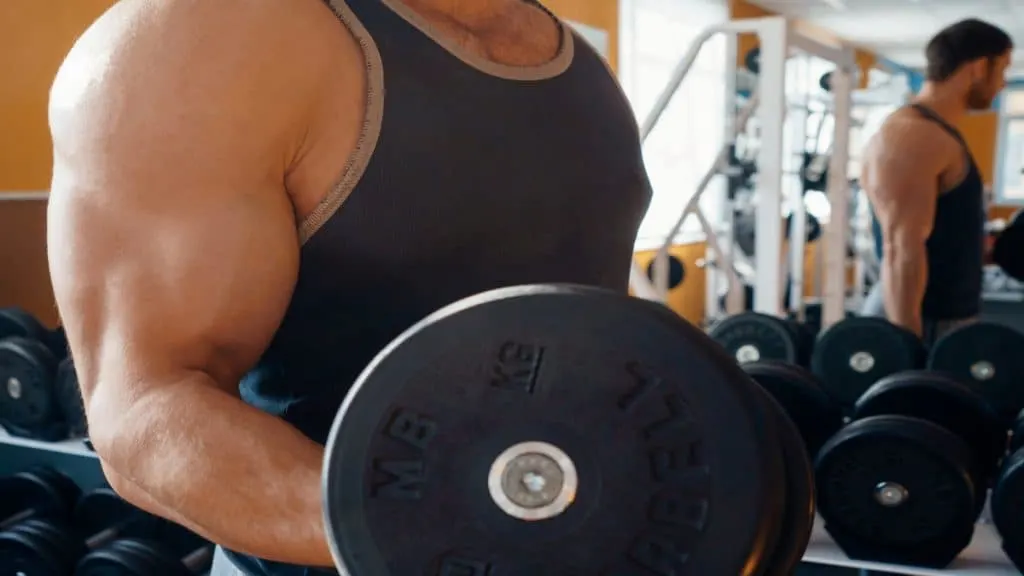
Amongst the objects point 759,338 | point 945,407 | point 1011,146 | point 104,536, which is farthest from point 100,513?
point 1011,146

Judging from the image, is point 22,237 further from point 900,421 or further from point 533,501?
point 533,501

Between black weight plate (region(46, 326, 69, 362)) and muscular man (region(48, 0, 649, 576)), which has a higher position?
muscular man (region(48, 0, 649, 576))

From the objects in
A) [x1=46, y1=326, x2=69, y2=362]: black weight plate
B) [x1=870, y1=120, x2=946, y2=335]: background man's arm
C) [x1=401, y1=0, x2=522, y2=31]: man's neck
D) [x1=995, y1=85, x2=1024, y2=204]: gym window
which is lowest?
[x1=995, y1=85, x2=1024, y2=204]: gym window

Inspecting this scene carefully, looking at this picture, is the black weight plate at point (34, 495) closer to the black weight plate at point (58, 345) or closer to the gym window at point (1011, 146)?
the black weight plate at point (58, 345)

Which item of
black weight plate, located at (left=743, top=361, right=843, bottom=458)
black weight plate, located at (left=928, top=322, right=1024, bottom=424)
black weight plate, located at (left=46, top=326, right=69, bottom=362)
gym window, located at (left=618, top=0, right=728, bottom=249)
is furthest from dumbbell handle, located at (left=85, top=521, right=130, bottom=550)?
gym window, located at (left=618, top=0, right=728, bottom=249)

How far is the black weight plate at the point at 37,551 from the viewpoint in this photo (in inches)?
65.9

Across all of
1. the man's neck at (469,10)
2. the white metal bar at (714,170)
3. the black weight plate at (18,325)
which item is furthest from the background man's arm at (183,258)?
the white metal bar at (714,170)

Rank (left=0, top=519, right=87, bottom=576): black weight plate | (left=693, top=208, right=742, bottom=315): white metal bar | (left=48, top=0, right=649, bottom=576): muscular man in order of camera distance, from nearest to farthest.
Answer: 1. (left=48, top=0, right=649, bottom=576): muscular man
2. (left=0, top=519, right=87, bottom=576): black weight plate
3. (left=693, top=208, right=742, bottom=315): white metal bar

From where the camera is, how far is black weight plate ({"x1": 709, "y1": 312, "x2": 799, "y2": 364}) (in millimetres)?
2328

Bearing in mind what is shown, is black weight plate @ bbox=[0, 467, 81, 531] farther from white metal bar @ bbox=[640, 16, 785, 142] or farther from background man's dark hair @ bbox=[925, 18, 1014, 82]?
background man's dark hair @ bbox=[925, 18, 1014, 82]

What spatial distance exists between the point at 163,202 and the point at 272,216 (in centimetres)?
5

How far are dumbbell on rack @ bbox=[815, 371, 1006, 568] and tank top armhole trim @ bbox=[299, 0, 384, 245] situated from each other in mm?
1077

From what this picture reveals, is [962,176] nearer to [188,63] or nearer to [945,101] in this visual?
[945,101]

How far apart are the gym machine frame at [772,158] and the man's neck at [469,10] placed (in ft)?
5.29
